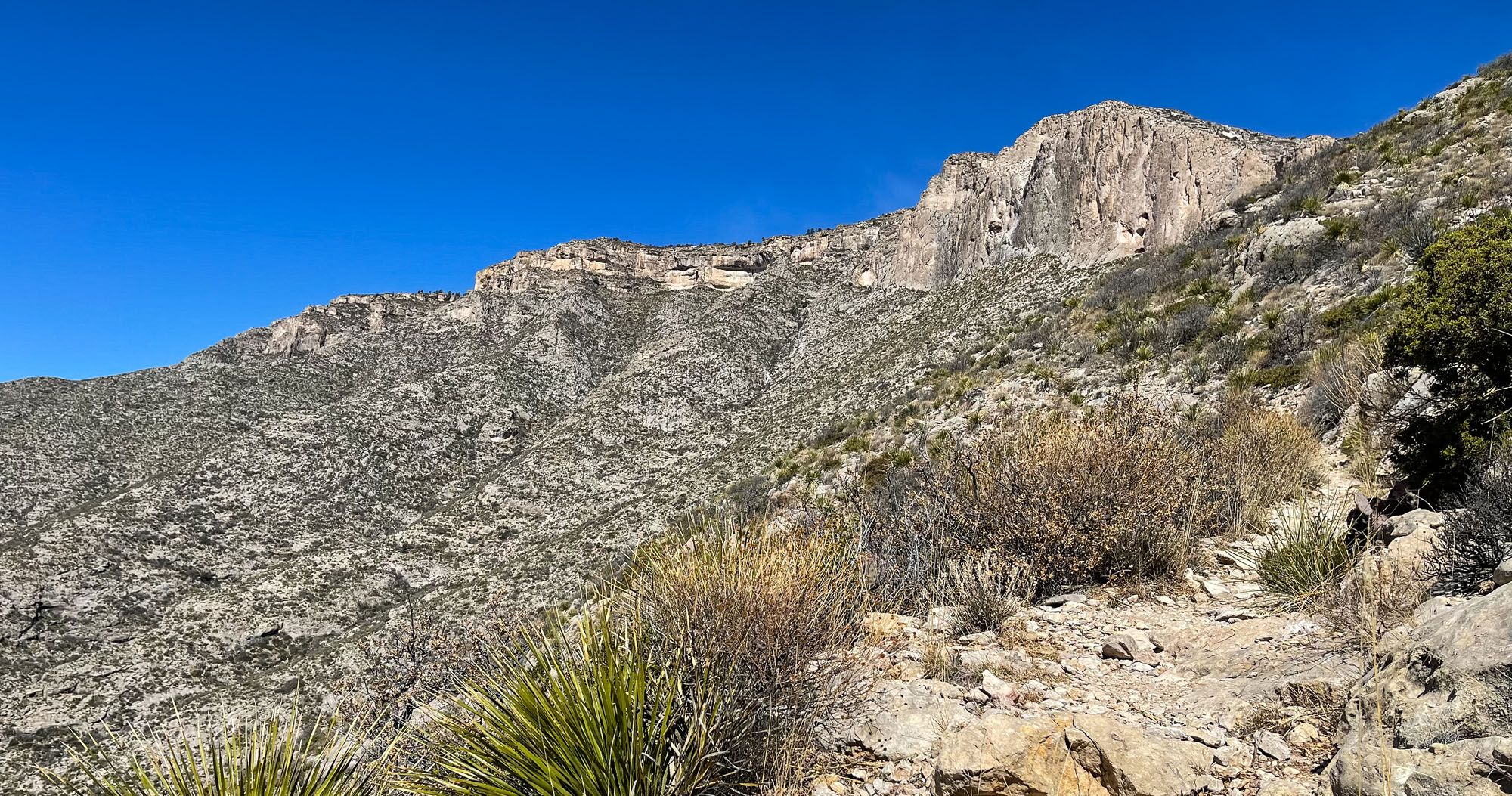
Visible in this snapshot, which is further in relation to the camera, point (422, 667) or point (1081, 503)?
point (422, 667)

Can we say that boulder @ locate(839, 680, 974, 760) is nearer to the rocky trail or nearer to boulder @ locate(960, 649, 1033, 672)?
the rocky trail

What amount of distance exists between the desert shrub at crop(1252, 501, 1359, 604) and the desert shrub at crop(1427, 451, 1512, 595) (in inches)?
17.1

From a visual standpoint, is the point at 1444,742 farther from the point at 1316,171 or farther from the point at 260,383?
the point at 260,383

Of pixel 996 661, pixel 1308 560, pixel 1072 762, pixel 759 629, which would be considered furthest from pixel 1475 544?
pixel 759 629

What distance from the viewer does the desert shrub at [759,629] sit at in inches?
115

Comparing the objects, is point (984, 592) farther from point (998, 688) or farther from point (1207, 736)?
point (1207, 736)

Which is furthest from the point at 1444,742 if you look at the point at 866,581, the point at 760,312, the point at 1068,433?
the point at 760,312

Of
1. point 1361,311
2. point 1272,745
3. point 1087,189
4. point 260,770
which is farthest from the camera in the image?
point 1087,189

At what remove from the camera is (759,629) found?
3012 millimetres

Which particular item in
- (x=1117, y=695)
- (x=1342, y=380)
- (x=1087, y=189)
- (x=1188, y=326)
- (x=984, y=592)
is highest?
(x=1087, y=189)

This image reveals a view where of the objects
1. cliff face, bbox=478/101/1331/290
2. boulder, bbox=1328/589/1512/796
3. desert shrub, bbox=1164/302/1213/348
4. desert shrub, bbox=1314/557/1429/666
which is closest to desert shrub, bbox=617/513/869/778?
boulder, bbox=1328/589/1512/796

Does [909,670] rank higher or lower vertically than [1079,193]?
lower

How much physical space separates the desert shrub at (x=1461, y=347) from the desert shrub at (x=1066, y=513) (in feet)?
4.72

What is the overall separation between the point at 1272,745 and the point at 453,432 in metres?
46.2
